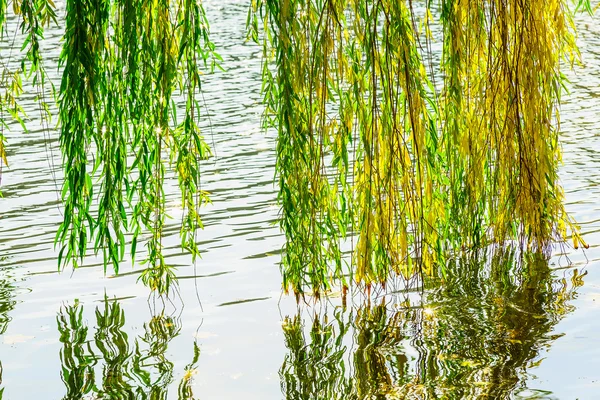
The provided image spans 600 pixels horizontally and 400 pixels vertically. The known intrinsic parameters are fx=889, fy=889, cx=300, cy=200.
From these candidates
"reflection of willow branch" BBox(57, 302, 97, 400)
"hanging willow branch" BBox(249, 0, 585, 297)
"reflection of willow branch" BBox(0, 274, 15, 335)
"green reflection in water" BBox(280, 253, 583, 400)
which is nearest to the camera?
"hanging willow branch" BBox(249, 0, 585, 297)

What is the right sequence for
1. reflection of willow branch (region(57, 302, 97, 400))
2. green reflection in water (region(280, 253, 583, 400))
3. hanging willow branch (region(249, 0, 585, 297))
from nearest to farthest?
hanging willow branch (region(249, 0, 585, 297))
green reflection in water (region(280, 253, 583, 400))
reflection of willow branch (region(57, 302, 97, 400))

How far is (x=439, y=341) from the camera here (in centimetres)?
527

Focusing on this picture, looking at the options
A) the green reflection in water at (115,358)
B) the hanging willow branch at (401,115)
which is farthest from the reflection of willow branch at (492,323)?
the green reflection in water at (115,358)

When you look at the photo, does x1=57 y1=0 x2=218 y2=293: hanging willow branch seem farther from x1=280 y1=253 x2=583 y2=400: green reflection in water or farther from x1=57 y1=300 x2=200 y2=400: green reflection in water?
x1=280 y1=253 x2=583 y2=400: green reflection in water

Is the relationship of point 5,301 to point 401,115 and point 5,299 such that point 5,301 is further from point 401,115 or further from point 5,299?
point 401,115

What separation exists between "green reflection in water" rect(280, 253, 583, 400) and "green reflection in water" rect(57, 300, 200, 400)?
69cm

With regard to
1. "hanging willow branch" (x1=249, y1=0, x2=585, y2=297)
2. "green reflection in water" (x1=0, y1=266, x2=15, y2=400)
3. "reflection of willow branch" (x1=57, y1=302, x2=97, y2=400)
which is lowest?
"green reflection in water" (x1=0, y1=266, x2=15, y2=400)

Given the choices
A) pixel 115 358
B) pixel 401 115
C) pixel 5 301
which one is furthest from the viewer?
pixel 5 301

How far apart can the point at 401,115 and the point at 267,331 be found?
64.7 inches

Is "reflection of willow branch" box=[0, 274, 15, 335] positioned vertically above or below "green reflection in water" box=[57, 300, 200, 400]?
below

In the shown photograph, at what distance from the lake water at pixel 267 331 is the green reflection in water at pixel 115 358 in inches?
0.5

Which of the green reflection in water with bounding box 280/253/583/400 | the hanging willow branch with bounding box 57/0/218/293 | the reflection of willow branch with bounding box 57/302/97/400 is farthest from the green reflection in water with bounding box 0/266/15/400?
the green reflection in water with bounding box 280/253/583/400

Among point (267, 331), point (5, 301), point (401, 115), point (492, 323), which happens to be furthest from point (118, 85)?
point (492, 323)

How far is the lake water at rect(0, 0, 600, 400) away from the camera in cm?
476
